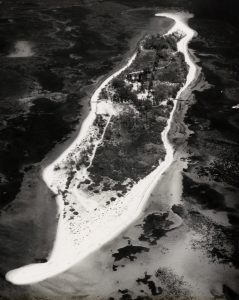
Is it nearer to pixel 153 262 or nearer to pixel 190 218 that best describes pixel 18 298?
pixel 153 262

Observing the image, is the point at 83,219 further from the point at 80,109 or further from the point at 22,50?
the point at 22,50

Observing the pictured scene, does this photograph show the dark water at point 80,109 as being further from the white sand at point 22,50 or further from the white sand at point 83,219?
the white sand at point 22,50

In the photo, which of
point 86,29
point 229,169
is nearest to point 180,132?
point 229,169

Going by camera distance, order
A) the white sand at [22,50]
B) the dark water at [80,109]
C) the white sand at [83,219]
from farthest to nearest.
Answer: the white sand at [22,50]
the dark water at [80,109]
the white sand at [83,219]

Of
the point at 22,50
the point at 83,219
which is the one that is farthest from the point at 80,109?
the point at 22,50

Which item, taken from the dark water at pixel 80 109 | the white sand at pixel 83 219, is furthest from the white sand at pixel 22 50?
the white sand at pixel 83 219

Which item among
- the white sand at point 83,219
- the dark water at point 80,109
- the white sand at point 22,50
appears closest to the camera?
the white sand at point 83,219

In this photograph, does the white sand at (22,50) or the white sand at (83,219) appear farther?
the white sand at (22,50)

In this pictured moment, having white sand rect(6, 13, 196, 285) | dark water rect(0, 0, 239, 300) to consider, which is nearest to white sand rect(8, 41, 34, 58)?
dark water rect(0, 0, 239, 300)

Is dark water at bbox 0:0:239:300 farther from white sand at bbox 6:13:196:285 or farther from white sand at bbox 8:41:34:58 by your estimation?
white sand at bbox 8:41:34:58

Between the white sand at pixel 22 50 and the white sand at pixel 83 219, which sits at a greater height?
the white sand at pixel 22 50
